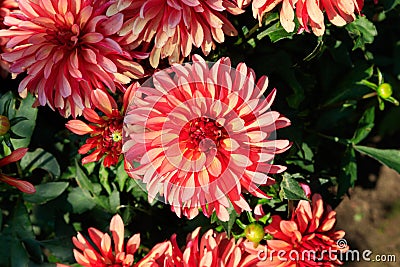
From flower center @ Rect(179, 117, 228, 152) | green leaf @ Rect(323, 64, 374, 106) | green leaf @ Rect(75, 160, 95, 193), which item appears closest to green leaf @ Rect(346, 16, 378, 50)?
green leaf @ Rect(323, 64, 374, 106)

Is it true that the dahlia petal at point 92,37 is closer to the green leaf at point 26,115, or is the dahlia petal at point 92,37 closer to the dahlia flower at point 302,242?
the green leaf at point 26,115

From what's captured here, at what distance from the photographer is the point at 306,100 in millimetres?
1562

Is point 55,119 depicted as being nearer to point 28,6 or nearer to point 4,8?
point 4,8

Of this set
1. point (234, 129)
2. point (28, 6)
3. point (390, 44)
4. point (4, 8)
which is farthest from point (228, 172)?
point (390, 44)

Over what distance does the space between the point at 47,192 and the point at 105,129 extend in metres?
0.36

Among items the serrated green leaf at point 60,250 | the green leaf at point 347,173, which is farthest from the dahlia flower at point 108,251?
the green leaf at point 347,173

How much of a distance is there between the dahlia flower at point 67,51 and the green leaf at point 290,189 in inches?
14.0

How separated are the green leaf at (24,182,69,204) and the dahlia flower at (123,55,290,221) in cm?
41

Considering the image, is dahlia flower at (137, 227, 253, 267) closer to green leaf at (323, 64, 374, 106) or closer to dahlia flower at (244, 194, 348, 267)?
dahlia flower at (244, 194, 348, 267)

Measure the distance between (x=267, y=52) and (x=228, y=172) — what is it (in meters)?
0.54

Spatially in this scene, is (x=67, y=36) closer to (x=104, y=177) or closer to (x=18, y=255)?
(x=104, y=177)

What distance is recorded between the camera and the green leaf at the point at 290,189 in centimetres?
106

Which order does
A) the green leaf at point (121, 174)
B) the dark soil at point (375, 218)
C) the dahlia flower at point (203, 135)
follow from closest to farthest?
the dahlia flower at point (203, 135) → the green leaf at point (121, 174) → the dark soil at point (375, 218)

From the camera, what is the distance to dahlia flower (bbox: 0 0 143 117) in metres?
1.03
